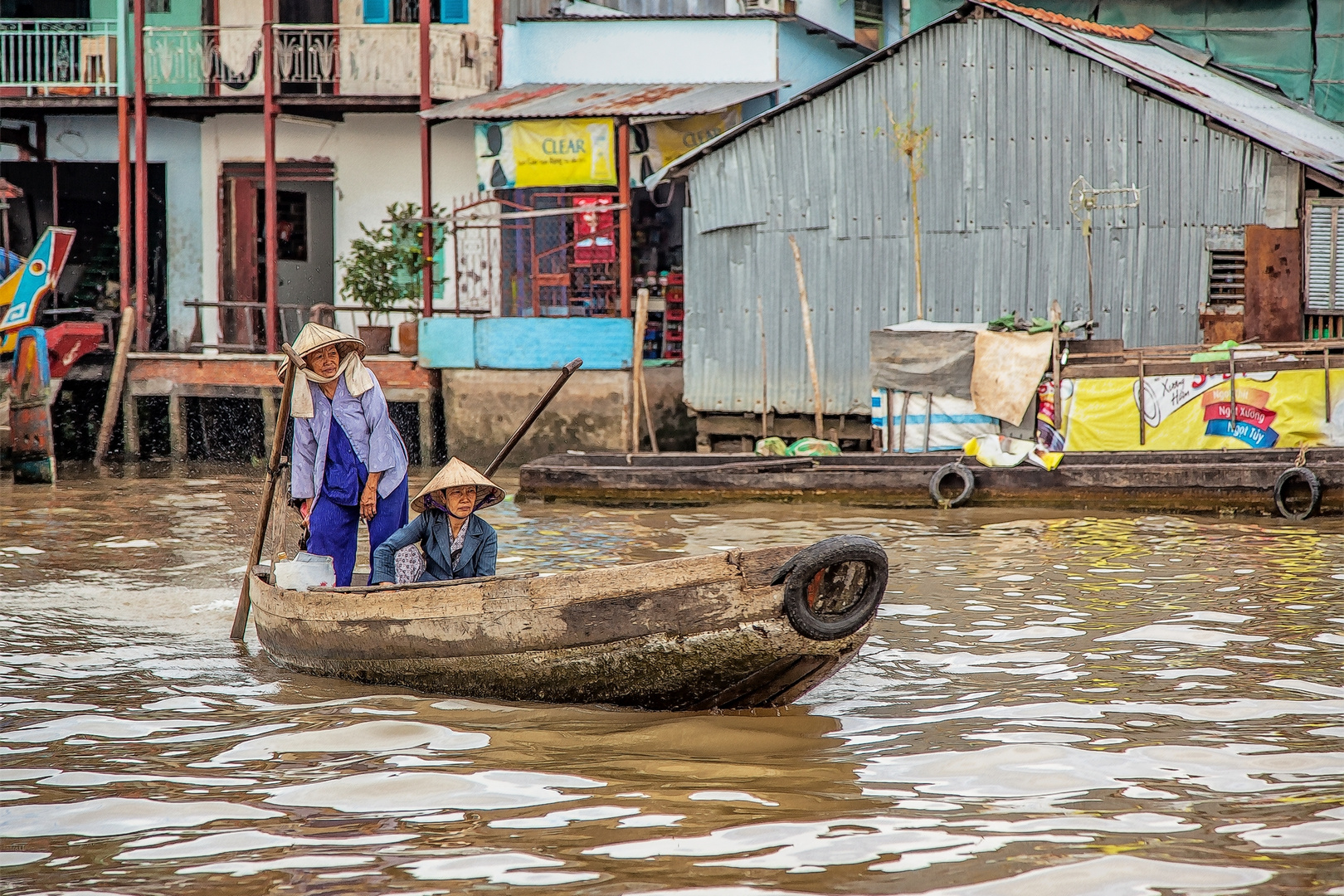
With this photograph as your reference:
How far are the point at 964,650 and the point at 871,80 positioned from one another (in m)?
8.93

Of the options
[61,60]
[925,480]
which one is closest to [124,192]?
[61,60]

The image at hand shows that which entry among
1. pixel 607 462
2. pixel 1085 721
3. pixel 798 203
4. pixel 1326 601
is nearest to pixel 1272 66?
pixel 798 203

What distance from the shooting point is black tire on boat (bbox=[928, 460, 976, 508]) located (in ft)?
40.5

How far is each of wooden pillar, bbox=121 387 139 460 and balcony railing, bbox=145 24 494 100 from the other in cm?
369

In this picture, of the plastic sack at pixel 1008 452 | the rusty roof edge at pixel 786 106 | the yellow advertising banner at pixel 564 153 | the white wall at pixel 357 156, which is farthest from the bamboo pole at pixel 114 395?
the plastic sack at pixel 1008 452

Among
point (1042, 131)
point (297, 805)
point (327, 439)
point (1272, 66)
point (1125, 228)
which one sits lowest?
point (297, 805)

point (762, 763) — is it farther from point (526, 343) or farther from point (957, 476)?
point (526, 343)

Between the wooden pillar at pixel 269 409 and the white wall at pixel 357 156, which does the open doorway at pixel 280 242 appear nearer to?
the white wall at pixel 357 156

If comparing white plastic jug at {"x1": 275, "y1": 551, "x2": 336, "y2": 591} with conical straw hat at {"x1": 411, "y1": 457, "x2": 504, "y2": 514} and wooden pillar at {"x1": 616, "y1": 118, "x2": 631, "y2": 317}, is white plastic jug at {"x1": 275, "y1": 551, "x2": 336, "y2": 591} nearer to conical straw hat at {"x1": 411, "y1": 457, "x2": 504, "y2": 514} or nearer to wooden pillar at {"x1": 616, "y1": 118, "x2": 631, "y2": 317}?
conical straw hat at {"x1": 411, "y1": 457, "x2": 504, "y2": 514}

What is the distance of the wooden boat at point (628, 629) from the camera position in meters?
5.45

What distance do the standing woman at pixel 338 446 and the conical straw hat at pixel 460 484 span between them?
591 millimetres

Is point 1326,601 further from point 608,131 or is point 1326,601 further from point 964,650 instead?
point 608,131

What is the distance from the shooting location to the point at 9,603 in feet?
28.9

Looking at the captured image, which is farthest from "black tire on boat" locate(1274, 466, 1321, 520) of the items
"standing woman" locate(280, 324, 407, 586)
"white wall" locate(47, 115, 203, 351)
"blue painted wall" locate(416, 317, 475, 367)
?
"white wall" locate(47, 115, 203, 351)
